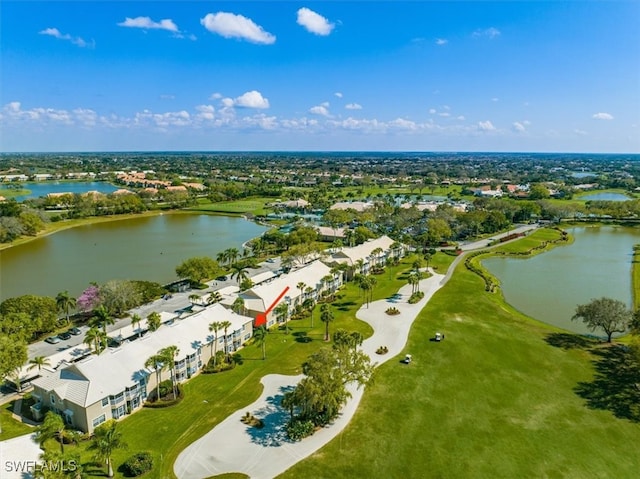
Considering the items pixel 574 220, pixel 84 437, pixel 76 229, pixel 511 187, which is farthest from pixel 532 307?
pixel 511 187

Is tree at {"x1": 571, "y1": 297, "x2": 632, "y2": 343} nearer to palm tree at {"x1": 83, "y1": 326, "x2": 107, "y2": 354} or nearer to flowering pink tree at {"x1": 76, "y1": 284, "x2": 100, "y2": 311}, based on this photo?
palm tree at {"x1": 83, "y1": 326, "x2": 107, "y2": 354}

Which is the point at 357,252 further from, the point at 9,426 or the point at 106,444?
the point at 9,426

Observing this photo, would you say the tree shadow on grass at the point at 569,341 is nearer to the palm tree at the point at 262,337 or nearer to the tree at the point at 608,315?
the tree at the point at 608,315

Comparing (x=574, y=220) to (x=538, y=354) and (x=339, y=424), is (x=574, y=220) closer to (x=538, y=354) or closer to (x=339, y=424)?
(x=538, y=354)

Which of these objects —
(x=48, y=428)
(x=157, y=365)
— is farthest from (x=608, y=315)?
(x=48, y=428)

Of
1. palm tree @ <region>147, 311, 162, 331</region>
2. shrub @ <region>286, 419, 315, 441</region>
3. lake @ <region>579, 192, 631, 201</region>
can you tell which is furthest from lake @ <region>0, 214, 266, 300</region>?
lake @ <region>579, 192, 631, 201</region>

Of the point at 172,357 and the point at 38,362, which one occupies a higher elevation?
the point at 172,357
